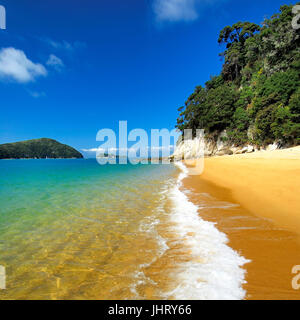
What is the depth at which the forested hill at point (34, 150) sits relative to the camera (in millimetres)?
156500

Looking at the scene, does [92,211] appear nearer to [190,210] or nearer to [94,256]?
A: [94,256]

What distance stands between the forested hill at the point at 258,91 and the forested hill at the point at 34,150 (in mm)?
186670

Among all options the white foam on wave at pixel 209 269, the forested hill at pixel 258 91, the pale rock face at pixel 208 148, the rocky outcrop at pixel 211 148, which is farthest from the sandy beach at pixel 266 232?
the pale rock face at pixel 208 148

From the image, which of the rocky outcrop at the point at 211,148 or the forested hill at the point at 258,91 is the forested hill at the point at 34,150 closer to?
the rocky outcrop at the point at 211,148

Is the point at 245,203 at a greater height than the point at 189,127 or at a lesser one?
lesser

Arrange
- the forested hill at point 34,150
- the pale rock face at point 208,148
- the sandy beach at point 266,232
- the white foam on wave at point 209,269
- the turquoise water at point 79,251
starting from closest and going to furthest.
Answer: the white foam on wave at point 209,269, the sandy beach at point 266,232, the turquoise water at point 79,251, the pale rock face at point 208,148, the forested hill at point 34,150

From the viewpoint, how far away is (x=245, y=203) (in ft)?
18.2

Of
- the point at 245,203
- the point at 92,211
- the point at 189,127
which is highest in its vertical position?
the point at 189,127

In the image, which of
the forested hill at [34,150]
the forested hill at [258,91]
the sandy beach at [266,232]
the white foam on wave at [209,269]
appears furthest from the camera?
the forested hill at [34,150]

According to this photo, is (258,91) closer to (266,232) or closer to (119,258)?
(266,232)

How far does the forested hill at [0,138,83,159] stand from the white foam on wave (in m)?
201
